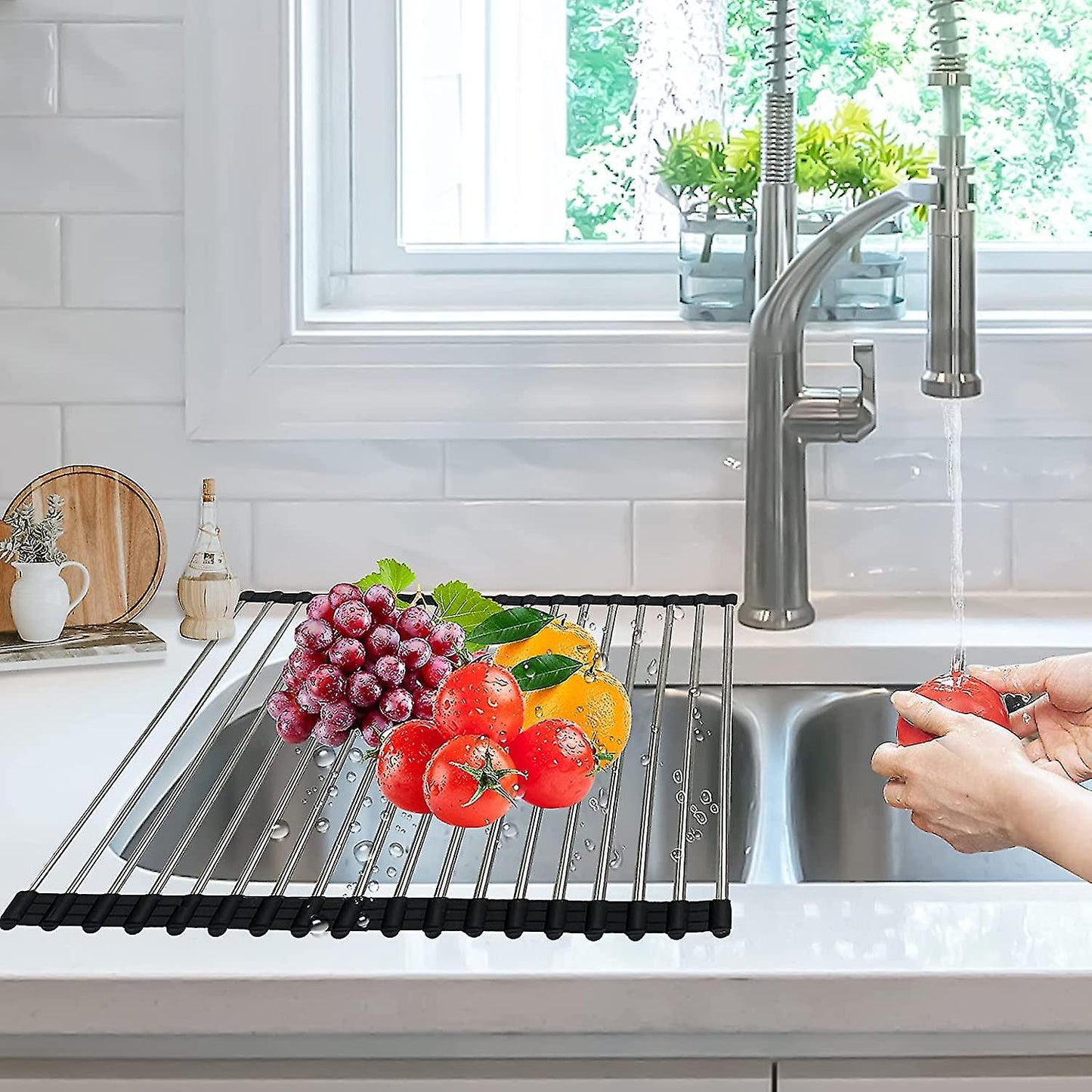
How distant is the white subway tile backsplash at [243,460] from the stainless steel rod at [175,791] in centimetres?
33

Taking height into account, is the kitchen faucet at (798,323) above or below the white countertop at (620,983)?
above

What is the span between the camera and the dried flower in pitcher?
1.30 metres

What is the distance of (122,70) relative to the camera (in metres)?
1.48

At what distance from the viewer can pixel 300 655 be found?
1077mm

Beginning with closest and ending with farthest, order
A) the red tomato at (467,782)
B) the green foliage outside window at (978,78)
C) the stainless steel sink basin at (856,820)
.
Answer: the red tomato at (467,782) → the stainless steel sink basin at (856,820) → the green foliage outside window at (978,78)

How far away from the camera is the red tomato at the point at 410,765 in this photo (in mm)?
928

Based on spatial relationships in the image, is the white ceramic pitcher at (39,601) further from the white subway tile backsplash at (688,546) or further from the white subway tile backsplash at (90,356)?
the white subway tile backsplash at (688,546)

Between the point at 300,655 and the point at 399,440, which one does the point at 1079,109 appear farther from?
the point at 300,655

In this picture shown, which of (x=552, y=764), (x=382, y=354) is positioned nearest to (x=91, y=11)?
(x=382, y=354)

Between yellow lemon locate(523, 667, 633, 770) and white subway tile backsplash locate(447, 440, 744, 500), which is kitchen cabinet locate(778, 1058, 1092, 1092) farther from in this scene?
white subway tile backsplash locate(447, 440, 744, 500)

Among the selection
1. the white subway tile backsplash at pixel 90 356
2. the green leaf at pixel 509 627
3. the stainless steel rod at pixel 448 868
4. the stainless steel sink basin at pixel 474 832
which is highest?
the white subway tile backsplash at pixel 90 356

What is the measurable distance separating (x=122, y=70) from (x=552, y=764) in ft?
3.08

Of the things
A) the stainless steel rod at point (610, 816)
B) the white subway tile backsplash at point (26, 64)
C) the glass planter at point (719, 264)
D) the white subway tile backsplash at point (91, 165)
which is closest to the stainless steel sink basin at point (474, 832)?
the stainless steel rod at point (610, 816)

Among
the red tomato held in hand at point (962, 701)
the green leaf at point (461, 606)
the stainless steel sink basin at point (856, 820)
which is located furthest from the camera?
the stainless steel sink basin at point (856, 820)
